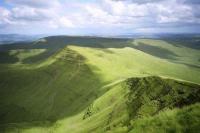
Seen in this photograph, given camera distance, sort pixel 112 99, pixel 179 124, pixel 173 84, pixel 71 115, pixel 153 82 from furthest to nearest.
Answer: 1. pixel 71 115
2. pixel 112 99
3. pixel 153 82
4. pixel 173 84
5. pixel 179 124

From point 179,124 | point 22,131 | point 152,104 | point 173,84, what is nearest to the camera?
point 179,124

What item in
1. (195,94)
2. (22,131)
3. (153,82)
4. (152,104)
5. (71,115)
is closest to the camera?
(195,94)

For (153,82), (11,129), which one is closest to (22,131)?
(11,129)

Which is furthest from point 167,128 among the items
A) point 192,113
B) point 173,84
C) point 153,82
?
point 153,82

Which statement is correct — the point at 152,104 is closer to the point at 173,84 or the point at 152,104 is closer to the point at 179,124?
the point at 173,84

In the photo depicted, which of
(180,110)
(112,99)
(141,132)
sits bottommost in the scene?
(112,99)

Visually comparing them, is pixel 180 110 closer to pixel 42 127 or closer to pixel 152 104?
pixel 152 104

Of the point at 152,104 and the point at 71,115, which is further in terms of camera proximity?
the point at 71,115

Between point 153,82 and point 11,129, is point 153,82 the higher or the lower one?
the higher one

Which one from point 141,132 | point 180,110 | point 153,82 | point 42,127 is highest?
A: point 180,110
